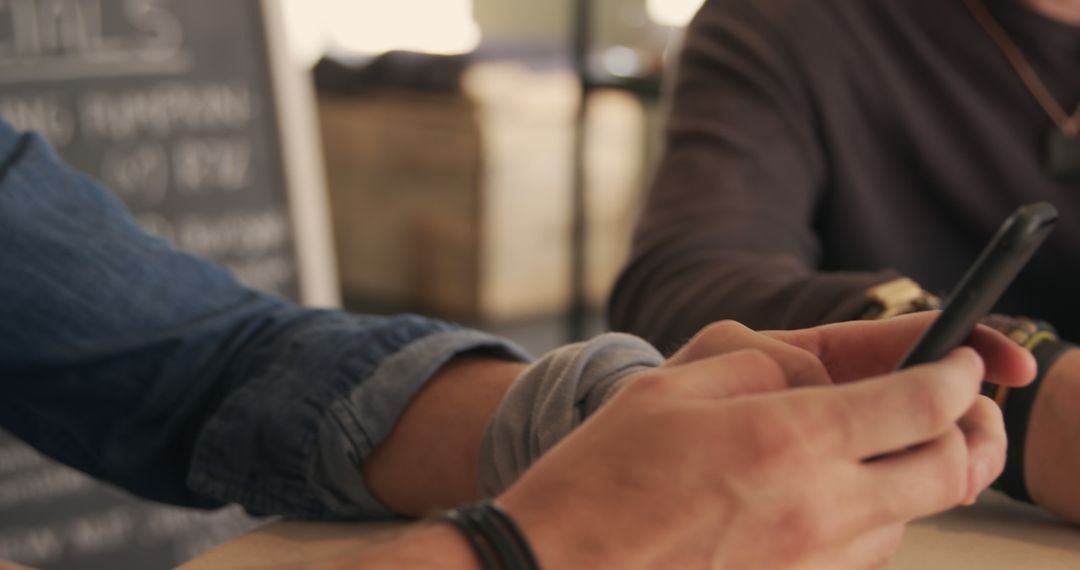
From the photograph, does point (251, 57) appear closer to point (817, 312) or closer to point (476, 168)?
point (817, 312)

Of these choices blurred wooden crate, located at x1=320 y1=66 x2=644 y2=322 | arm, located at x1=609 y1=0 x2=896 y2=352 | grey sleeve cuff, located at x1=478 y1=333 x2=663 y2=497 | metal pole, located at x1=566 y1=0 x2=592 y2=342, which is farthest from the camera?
blurred wooden crate, located at x1=320 y1=66 x2=644 y2=322

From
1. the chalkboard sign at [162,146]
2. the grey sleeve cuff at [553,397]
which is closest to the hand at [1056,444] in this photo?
the grey sleeve cuff at [553,397]

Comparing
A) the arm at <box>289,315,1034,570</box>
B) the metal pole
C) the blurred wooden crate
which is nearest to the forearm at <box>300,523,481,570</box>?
the arm at <box>289,315,1034,570</box>

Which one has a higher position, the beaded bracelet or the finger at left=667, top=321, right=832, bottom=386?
the finger at left=667, top=321, right=832, bottom=386

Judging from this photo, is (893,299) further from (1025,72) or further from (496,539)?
(1025,72)

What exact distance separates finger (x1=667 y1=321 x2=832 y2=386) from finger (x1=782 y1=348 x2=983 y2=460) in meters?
0.03

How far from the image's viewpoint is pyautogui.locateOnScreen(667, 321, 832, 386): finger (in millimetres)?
276

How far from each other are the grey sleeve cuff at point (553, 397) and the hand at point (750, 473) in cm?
9

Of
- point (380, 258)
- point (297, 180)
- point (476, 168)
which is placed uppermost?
point (297, 180)

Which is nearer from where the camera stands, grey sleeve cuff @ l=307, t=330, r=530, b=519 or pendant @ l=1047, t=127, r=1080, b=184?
grey sleeve cuff @ l=307, t=330, r=530, b=519

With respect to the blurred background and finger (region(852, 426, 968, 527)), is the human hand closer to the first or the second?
finger (region(852, 426, 968, 527))

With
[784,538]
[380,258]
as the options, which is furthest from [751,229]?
[380,258]

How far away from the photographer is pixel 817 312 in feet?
1.62

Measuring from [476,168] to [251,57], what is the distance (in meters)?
1.37
